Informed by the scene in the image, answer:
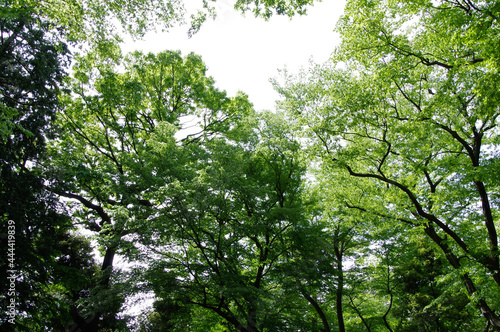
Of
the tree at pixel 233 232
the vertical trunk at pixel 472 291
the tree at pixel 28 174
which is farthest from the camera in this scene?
the vertical trunk at pixel 472 291

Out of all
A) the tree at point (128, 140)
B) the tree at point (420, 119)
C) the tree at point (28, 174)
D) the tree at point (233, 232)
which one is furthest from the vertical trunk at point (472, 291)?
the tree at point (28, 174)

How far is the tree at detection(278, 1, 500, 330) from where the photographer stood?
7153 millimetres

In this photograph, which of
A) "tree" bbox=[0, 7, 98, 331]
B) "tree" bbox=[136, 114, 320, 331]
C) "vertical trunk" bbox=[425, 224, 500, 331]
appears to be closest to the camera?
"tree" bbox=[0, 7, 98, 331]

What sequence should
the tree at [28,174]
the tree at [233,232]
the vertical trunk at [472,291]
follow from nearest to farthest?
1. the tree at [28,174]
2. the tree at [233,232]
3. the vertical trunk at [472,291]

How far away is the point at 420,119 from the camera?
7969mm

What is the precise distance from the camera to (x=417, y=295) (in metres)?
13.4

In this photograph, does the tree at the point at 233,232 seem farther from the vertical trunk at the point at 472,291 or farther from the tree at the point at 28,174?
the vertical trunk at the point at 472,291

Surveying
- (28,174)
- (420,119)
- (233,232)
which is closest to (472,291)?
(420,119)

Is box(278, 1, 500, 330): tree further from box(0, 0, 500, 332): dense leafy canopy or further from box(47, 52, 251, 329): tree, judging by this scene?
box(47, 52, 251, 329): tree

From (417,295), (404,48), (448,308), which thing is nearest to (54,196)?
(404,48)

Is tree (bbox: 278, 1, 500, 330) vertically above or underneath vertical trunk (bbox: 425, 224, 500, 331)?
Result: above

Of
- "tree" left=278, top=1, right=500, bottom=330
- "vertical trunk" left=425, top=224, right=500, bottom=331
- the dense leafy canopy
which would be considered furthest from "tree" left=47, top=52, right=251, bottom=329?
"vertical trunk" left=425, top=224, right=500, bottom=331

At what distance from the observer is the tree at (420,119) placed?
7.15 m

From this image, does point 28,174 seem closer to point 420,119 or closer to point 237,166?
point 237,166
